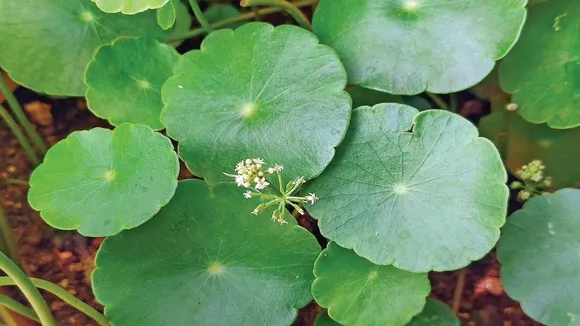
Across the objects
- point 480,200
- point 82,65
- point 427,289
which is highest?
point 82,65

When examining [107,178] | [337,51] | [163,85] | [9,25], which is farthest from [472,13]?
[9,25]

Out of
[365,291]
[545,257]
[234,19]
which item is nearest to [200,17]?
[234,19]

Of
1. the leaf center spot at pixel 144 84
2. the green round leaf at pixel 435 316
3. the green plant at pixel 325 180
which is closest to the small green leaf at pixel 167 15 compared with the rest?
the green plant at pixel 325 180

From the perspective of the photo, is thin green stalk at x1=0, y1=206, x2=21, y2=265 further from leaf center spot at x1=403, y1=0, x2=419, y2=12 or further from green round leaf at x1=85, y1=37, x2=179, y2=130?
leaf center spot at x1=403, y1=0, x2=419, y2=12

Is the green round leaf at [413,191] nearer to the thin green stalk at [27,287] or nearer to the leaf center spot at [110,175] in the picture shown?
the leaf center spot at [110,175]

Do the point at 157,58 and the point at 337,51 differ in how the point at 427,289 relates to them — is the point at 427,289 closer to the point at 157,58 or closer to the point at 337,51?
the point at 337,51

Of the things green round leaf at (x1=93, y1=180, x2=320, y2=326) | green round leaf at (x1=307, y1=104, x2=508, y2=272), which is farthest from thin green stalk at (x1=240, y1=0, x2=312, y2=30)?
green round leaf at (x1=93, y1=180, x2=320, y2=326)

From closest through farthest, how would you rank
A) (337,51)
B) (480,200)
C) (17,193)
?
(480,200) < (337,51) < (17,193)

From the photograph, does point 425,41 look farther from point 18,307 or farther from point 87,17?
point 18,307

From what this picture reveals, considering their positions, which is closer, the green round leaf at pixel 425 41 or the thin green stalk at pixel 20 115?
the green round leaf at pixel 425 41
